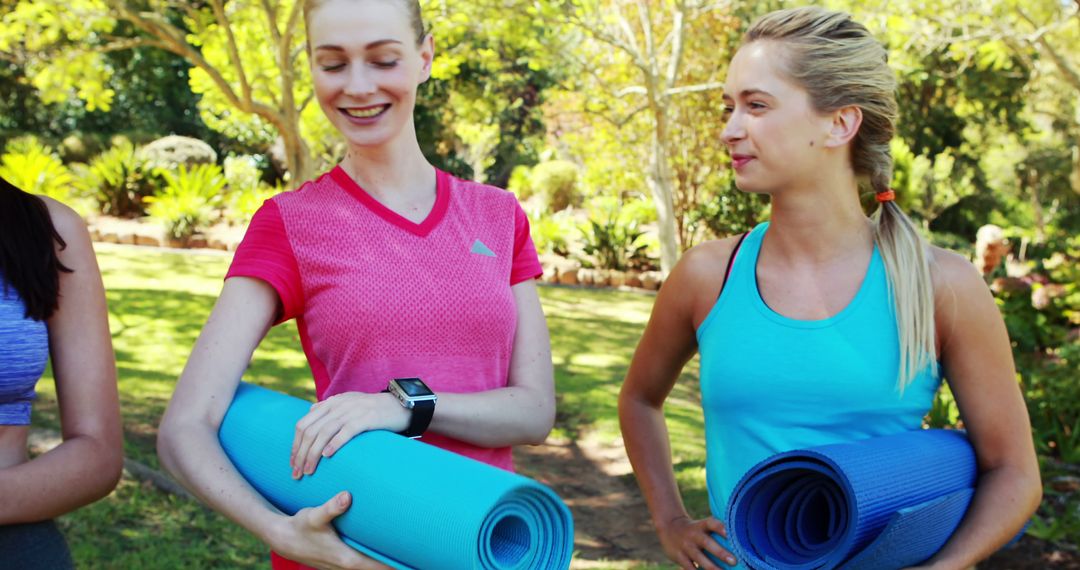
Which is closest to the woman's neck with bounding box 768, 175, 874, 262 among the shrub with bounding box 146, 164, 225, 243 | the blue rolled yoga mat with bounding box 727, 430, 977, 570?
the blue rolled yoga mat with bounding box 727, 430, 977, 570

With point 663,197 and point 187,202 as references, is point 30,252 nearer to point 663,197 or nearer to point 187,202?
point 663,197

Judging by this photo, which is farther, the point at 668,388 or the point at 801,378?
the point at 668,388

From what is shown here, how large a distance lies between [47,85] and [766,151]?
9924 mm

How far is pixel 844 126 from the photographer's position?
6.51 ft

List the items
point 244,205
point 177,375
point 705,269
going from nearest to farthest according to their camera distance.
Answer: point 705,269
point 177,375
point 244,205

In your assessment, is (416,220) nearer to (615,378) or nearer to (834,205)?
(834,205)

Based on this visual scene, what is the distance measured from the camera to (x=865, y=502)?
4.88 feet

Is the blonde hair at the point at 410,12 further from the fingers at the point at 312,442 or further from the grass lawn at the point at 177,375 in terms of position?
the grass lawn at the point at 177,375

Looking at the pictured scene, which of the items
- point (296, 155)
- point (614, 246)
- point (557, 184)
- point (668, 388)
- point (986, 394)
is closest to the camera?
point (986, 394)

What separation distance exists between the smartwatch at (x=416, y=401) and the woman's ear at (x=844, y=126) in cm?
95

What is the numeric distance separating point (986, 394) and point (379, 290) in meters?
1.14

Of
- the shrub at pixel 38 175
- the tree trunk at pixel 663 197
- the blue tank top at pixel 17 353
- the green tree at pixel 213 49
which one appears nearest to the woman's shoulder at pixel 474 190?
the blue tank top at pixel 17 353

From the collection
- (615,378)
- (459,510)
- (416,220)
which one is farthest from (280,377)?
(459,510)

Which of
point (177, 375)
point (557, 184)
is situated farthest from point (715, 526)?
point (557, 184)
